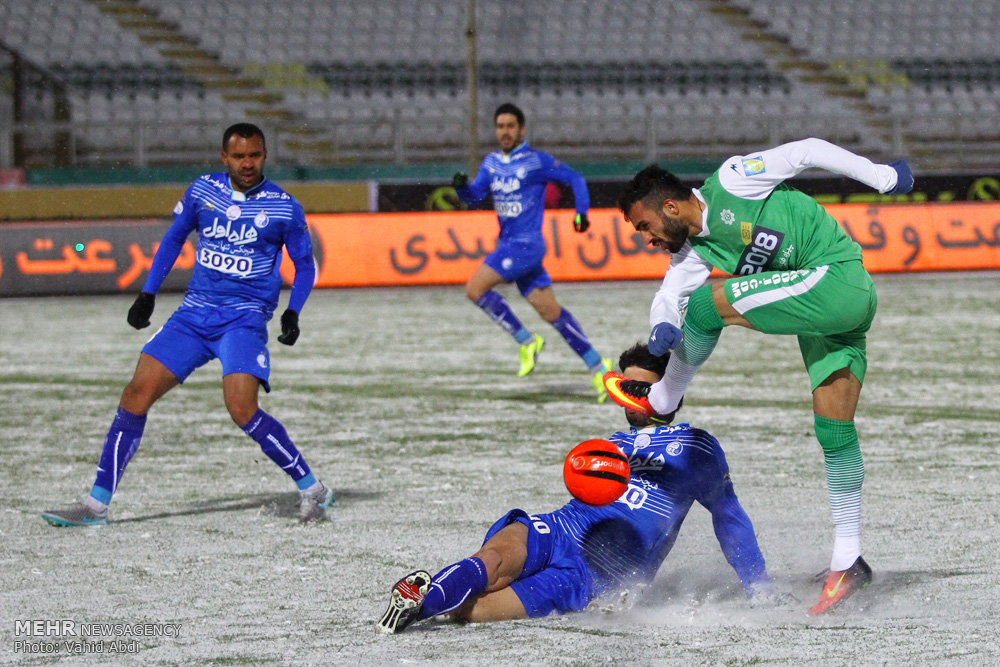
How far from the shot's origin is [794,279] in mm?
4898

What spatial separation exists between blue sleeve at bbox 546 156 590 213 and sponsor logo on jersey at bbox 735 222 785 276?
6.41 metres

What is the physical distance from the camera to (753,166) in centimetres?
493

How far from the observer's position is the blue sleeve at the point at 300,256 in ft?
22.4

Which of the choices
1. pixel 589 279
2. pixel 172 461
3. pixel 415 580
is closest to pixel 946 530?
pixel 415 580

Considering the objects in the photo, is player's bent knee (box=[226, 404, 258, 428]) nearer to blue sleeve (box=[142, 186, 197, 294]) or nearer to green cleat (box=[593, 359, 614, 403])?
blue sleeve (box=[142, 186, 197, 294])

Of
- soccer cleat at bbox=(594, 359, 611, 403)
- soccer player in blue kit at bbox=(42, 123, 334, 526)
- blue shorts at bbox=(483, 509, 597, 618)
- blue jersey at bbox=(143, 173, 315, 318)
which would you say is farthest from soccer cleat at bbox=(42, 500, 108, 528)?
soccer cleat at bbox=(594, 359, 611, 403)

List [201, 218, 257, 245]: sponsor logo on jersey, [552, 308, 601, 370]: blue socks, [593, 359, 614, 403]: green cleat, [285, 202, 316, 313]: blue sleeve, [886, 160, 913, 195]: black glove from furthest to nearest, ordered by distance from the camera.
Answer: [552, 308, 601, 370]: blue socks, [593, 359, 614, 403]: green cleat, [285, 202, 316, 313]: blue sleeve, [201, 218, 257, 245]: sponsor logo on jersey, [886, 160, 913, 195]: black glove

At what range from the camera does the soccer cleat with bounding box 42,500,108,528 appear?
256 inches

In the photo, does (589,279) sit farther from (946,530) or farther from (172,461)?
(946,530)

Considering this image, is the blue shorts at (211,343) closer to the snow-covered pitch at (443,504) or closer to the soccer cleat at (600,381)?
the snow-covered pitch at (443,504)

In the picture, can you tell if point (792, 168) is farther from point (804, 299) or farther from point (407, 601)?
point (407, 601)

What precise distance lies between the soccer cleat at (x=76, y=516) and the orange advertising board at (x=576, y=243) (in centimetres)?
1146

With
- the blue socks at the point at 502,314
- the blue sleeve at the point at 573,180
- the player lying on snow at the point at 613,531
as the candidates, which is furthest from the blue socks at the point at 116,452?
the blue sleeve at the point at 573,180

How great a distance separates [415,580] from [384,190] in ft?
56.7
